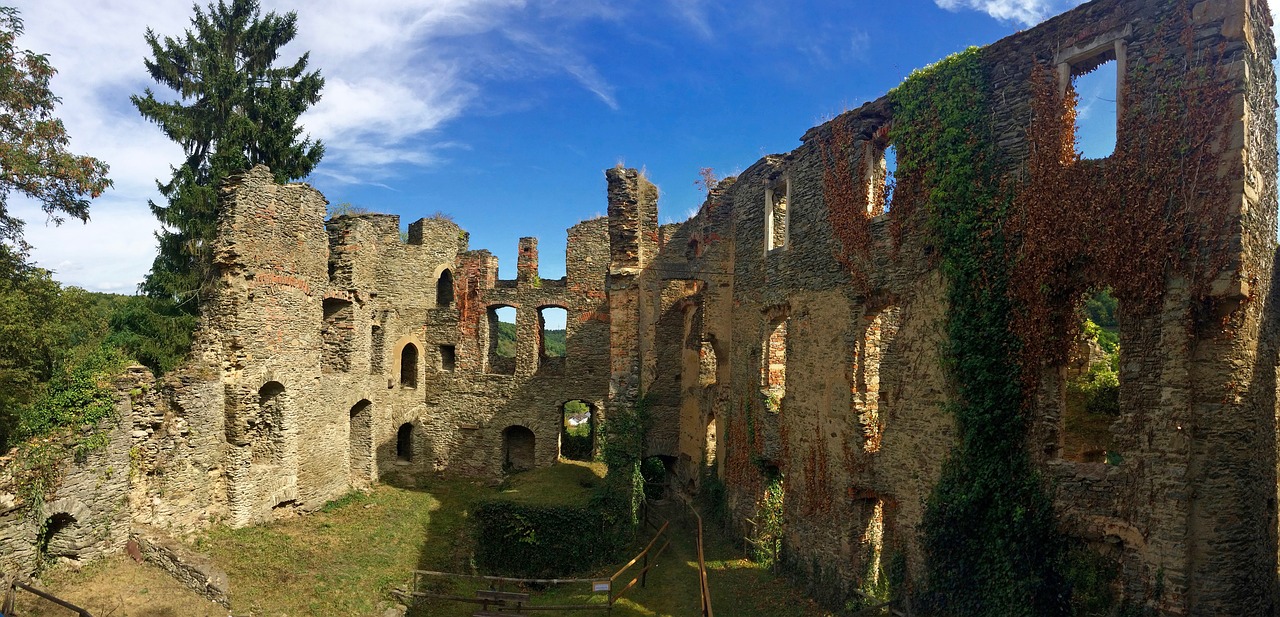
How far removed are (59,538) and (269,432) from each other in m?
5.02

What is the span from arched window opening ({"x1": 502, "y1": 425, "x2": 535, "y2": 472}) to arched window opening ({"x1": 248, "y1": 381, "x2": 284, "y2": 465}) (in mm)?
8875

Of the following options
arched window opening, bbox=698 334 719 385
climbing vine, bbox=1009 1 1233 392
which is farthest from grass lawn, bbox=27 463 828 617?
climbing vine, bbox=1009 1 1233 392

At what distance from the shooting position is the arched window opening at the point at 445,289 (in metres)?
25.5

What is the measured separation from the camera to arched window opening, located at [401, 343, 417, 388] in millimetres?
24297

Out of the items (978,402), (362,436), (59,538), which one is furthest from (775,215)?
(59,538)

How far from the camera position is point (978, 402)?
9359mm

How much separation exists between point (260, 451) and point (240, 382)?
206 cm

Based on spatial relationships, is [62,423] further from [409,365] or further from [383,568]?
[409,365]

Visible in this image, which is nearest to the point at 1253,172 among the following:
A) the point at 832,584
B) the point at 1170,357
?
the point at 1170,357

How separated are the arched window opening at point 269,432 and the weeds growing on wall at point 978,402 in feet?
51.8

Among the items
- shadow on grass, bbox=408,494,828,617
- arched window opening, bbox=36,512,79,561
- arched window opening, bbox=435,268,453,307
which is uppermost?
arched window opening, bbox=435,268,453,307

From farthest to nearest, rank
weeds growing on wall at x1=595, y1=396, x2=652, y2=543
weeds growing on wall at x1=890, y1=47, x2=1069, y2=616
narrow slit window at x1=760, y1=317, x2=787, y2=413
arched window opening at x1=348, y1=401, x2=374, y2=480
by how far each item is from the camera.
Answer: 1. arched window opening at x1=348, y1=401, x2=374, y2=480
2. weeds growing on wall at x1=595, y1=396, x2=652, y2=543
3. narrow slit window at x1=760, y1=317, x2=787, y2=413
4. weeds growing on wall at x1=890, y1=47, x2=1069, y2=616

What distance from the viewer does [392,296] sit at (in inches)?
899

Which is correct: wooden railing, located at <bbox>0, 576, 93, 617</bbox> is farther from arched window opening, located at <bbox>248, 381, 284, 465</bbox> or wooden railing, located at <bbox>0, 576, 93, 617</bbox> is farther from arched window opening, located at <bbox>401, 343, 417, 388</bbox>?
arched window opening, located at <bbox>401, 343, 417, 388</bbox>
